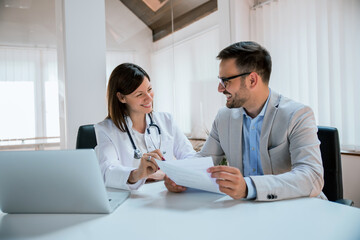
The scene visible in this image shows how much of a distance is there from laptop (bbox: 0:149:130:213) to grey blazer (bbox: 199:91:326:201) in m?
0.61

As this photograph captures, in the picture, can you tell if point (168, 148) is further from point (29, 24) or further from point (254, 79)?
point (29, 24)

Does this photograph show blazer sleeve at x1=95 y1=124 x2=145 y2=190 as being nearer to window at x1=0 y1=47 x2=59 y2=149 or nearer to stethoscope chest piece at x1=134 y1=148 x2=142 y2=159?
stethoscope chest piece at x1=134 y1=148 x2=142 y2=159

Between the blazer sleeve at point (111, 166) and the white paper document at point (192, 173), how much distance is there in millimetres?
310

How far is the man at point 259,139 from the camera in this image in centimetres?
117

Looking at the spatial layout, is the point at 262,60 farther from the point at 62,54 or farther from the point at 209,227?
the point at 62,54

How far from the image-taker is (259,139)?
1.63 m

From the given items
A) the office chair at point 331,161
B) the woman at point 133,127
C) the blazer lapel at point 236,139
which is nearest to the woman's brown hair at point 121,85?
the woman at point 133,127

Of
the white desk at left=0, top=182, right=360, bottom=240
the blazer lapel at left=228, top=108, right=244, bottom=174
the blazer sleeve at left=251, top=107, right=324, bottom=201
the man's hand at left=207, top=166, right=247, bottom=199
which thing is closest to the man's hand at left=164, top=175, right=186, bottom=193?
the white desk at left=0, top=182, right=360, bottom=240

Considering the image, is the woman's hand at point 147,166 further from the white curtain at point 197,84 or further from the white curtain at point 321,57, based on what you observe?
the white curtain at point 197,84

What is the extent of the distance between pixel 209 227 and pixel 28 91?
2.81m

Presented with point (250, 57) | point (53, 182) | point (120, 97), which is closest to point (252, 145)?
point (250, 57)

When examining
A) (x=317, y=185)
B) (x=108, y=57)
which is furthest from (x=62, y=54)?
(x=317, y=185)

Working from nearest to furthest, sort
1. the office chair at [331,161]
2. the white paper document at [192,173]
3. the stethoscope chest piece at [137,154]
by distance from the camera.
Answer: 1. the white paper document at [192,173]
2. the office chair at [331,161]
3. the stethoscope chest piece at [137,154]

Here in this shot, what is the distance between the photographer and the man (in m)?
1.17
